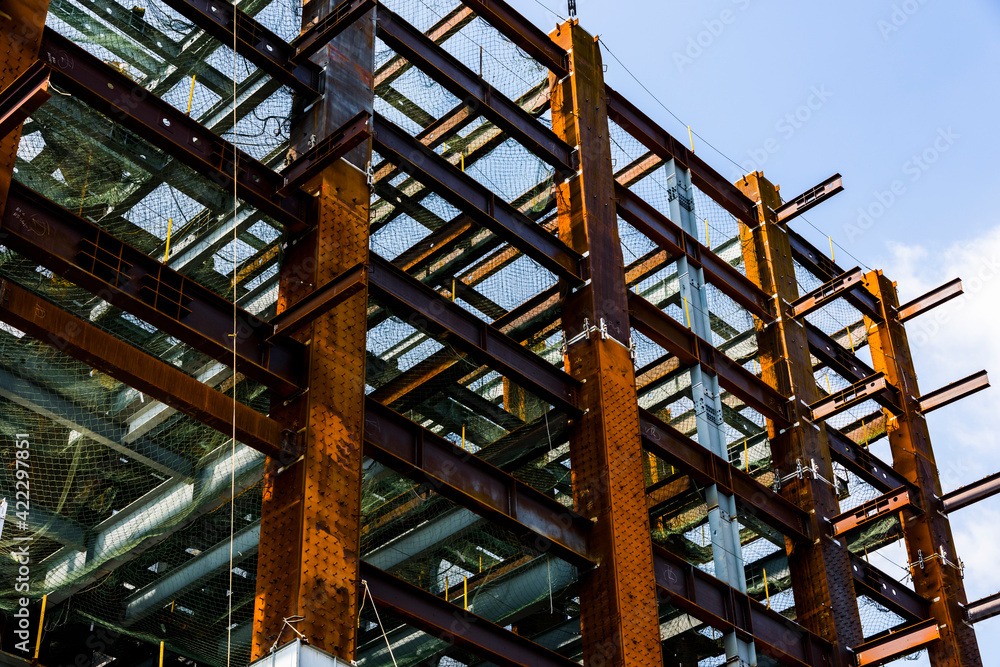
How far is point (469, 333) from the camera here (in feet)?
72.5

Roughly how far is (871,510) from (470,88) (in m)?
13.3

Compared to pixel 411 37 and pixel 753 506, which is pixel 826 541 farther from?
pixel 411 37

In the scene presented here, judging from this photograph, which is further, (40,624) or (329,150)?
(329,150)

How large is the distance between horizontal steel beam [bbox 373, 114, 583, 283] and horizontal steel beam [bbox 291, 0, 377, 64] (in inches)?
65.6

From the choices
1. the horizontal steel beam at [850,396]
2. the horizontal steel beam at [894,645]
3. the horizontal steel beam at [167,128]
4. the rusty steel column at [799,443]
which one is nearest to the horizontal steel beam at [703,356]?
the rusty steel column at [799,443]

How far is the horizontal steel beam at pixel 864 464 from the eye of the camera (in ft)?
101

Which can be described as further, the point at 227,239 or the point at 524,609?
the point at 524,609

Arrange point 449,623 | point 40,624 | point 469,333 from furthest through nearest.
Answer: point 469,333, point 40,624, point 449,623

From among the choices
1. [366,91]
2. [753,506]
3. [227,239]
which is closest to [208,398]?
[227,239]

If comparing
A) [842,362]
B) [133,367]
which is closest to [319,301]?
[133,367]

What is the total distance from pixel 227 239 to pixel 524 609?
8.96 meters

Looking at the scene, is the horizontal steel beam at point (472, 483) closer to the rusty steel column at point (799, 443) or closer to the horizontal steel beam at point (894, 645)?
the rusty steel column at point (799, 443)

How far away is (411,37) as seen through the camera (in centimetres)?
2439

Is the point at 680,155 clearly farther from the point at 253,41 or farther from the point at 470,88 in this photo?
the point at 253,41
